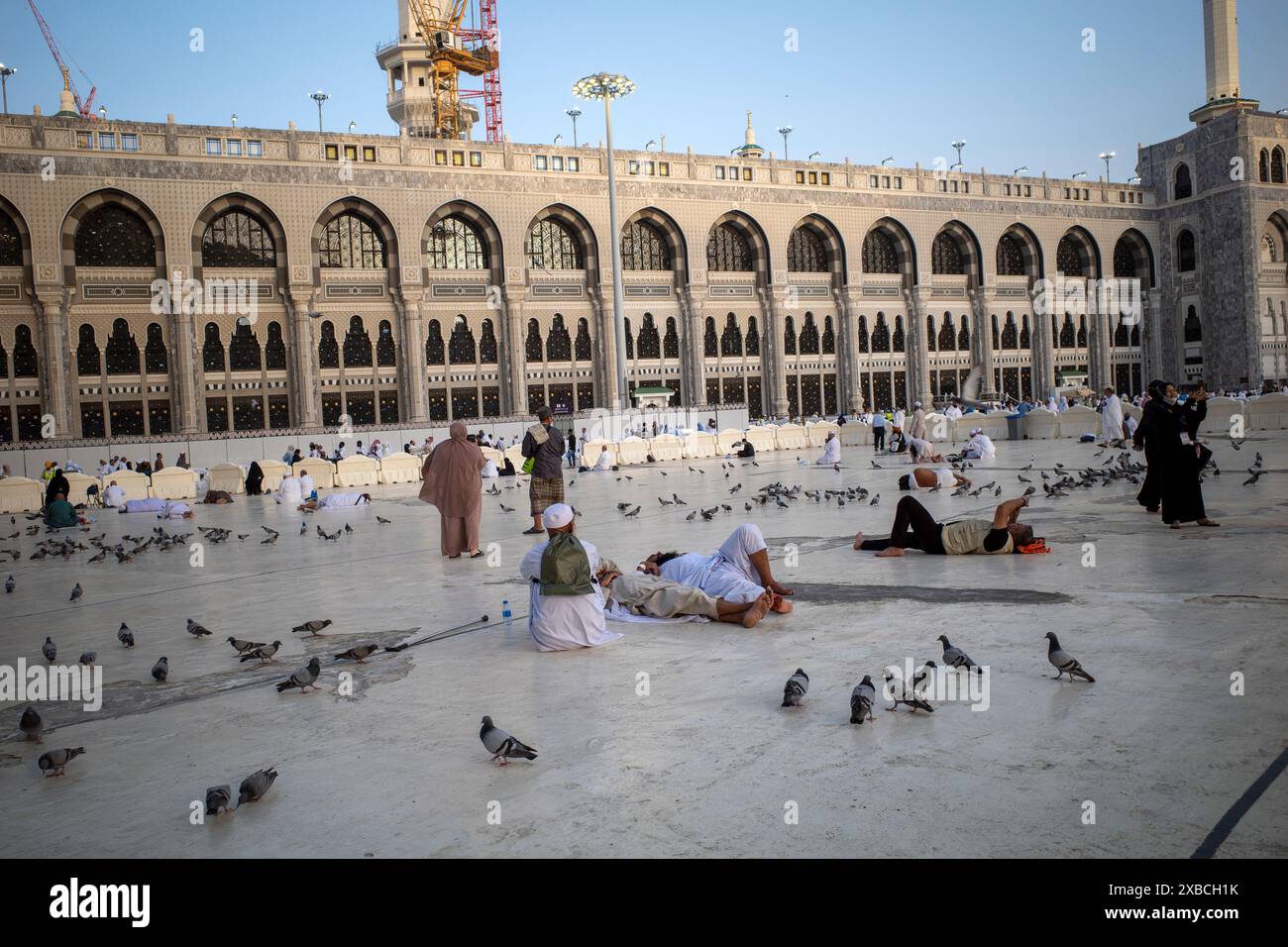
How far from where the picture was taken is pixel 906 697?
3.96 metres

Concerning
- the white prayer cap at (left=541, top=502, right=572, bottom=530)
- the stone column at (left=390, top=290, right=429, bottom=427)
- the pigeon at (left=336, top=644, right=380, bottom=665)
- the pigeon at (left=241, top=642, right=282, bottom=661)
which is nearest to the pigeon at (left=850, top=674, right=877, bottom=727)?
the white prayer cap at (left=541, top=502, right=572, bottom=530)

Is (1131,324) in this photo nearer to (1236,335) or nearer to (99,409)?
(1236,335)

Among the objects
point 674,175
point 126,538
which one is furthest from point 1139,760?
point 674,175

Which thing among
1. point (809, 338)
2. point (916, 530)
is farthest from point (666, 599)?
point (809, 338)

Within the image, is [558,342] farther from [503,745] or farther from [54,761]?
[503,745]

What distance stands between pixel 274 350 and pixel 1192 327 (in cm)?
4156

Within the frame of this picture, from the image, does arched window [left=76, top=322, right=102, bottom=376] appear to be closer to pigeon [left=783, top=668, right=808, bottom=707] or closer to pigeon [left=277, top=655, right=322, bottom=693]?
pigeon [left=277, top=655, right=322, bottom=693]

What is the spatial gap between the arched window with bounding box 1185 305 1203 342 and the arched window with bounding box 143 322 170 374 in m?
44.6

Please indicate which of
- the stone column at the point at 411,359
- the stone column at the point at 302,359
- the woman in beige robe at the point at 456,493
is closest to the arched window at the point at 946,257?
the stone column at the point at 411,359

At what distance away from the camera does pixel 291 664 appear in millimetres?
5426

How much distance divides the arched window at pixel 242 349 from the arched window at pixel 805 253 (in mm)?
21022

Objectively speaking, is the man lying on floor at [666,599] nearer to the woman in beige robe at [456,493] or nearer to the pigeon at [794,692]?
the pigeon at [794,692]

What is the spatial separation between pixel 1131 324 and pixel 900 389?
1393 cm

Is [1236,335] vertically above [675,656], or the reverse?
[1236,335]
